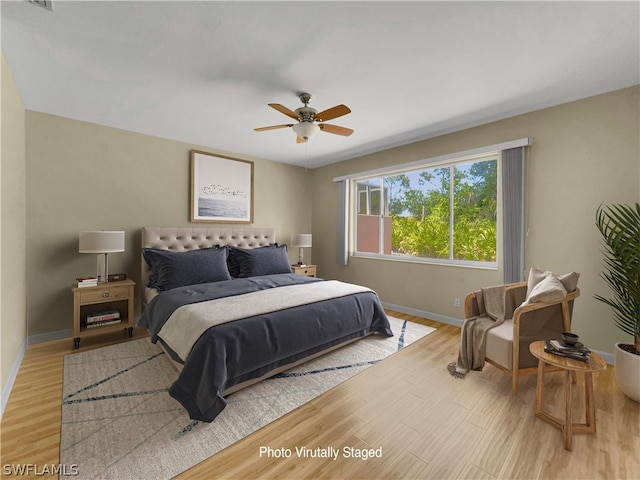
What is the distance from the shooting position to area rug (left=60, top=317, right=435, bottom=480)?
1.56m

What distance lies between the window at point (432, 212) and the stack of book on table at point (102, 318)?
3636mm

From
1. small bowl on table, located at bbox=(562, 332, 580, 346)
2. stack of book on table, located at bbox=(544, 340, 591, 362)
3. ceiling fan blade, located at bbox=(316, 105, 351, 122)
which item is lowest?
stack of book on table, located at bbox=(544, 340, 591, 362)

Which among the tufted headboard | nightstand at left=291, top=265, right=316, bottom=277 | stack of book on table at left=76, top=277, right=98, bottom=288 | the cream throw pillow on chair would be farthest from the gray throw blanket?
stack of book on table at left=76, top=277, right=98, bottom=288

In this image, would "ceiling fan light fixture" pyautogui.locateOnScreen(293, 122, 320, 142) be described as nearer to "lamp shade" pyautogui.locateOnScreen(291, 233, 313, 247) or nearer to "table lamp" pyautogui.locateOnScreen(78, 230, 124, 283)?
"table lamp" pyautogui.locateOnScreen(78, 230, 124, 283)

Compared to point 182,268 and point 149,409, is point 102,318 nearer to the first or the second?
point 182,268

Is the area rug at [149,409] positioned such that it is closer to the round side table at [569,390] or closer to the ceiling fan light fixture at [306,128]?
the round side table at [569,390]

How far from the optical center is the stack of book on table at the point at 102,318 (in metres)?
3.08

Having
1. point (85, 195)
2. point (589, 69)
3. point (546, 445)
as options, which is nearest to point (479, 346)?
point (546, 445)

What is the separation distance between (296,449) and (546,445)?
1.45m

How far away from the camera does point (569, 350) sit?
5.88ft

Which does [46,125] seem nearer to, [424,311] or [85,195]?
[85,195]

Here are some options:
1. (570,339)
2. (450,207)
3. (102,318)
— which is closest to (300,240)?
(450,207)

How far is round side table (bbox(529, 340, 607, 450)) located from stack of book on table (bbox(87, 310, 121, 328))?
3.95 metres

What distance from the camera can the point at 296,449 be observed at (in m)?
1.65
